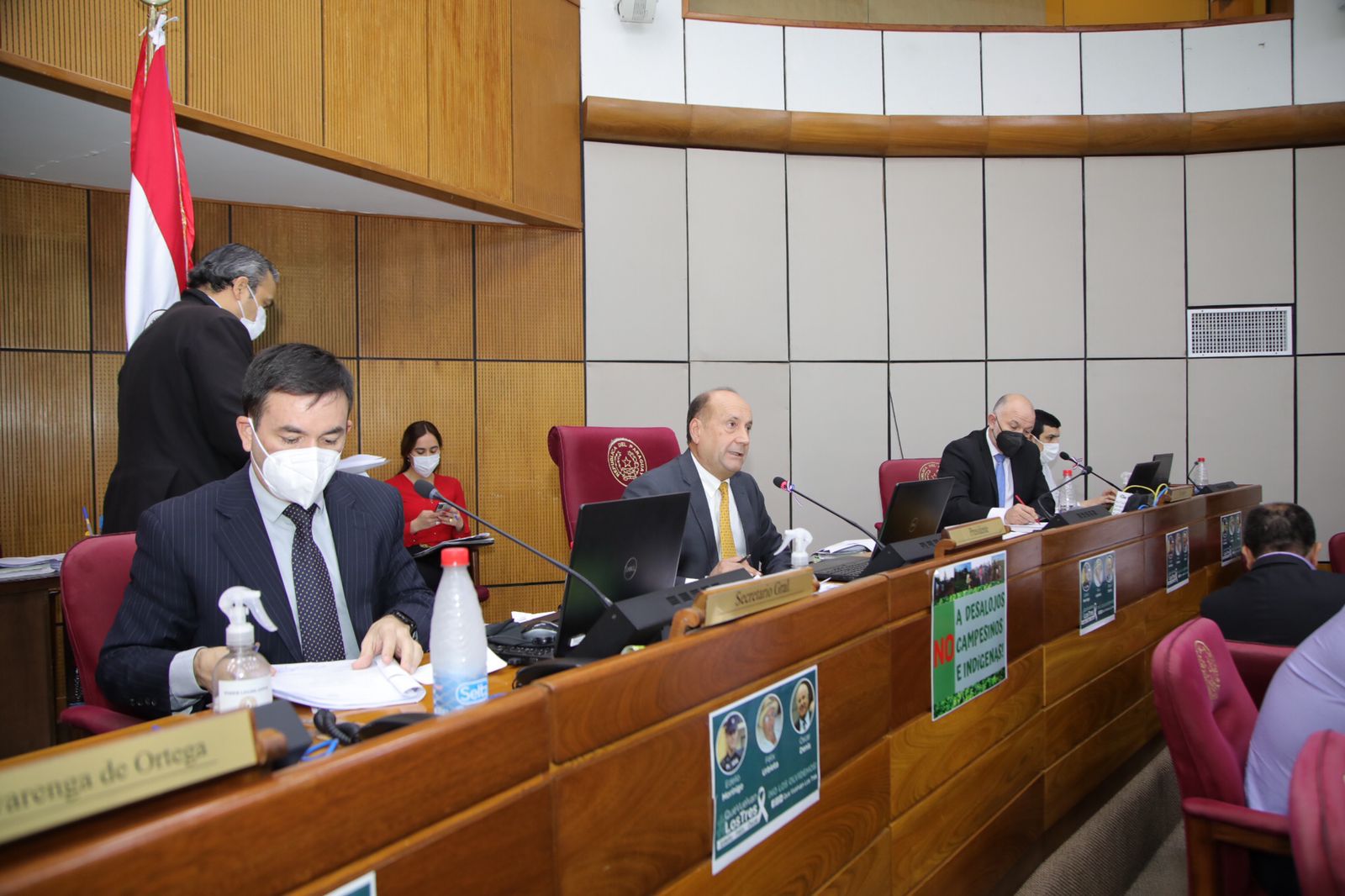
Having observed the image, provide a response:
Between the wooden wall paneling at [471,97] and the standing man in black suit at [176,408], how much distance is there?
191 cm

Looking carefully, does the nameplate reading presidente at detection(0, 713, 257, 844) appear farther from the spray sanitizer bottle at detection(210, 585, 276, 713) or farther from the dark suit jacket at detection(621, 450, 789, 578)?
the dark suit jacket at detection(621, 450, 789, 578)

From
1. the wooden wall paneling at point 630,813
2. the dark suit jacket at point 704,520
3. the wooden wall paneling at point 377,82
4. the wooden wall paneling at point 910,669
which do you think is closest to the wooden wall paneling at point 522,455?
the wooden wall paneling at point 377,82

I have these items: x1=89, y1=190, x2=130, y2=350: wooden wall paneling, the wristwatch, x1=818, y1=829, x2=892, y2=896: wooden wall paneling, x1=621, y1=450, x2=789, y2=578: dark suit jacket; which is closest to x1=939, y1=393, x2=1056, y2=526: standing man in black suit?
x1=621, y1=450, x2=789, y2=578: dark suit jacket

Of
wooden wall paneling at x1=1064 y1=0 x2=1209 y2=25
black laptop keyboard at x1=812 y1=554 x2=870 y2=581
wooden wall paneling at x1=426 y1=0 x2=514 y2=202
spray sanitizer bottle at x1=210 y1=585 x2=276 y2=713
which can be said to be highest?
wooden wall paneling at x1=1064 y1=0 x2=1209 y2=25

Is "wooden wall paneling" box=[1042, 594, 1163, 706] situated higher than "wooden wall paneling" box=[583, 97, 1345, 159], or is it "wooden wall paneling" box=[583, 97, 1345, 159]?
"wooden wall paneling" box=[583, 97, 1345, 159]

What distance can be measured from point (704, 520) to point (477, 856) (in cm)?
180

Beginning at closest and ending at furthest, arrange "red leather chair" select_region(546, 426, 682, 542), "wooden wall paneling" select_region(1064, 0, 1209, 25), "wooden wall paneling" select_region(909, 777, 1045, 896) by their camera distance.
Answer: "wooden wall paneling" select_region(909, 777, 1045, 896), "red leather chair" select_region(546, 426, 682, 542), "wooden wall paneling" select_region(1064, 0, 1209, 25)

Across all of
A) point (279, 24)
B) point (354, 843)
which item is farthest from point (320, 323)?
point (354, 843)

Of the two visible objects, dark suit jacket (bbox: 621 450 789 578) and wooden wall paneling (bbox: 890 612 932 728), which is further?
dark suit jacket (bbox: 621 450 789 578)

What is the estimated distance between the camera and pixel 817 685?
140 centimetres

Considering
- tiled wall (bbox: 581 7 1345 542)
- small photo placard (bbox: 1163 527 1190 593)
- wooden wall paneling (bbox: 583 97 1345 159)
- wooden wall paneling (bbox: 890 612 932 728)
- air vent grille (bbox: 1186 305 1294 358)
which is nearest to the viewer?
wooden wall paneling (bbox: 890 612 932 728)

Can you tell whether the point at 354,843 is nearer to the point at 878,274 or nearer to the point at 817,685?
the point at 817,685

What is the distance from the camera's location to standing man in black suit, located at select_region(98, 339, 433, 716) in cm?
141

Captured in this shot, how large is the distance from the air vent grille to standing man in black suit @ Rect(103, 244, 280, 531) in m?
5.38
